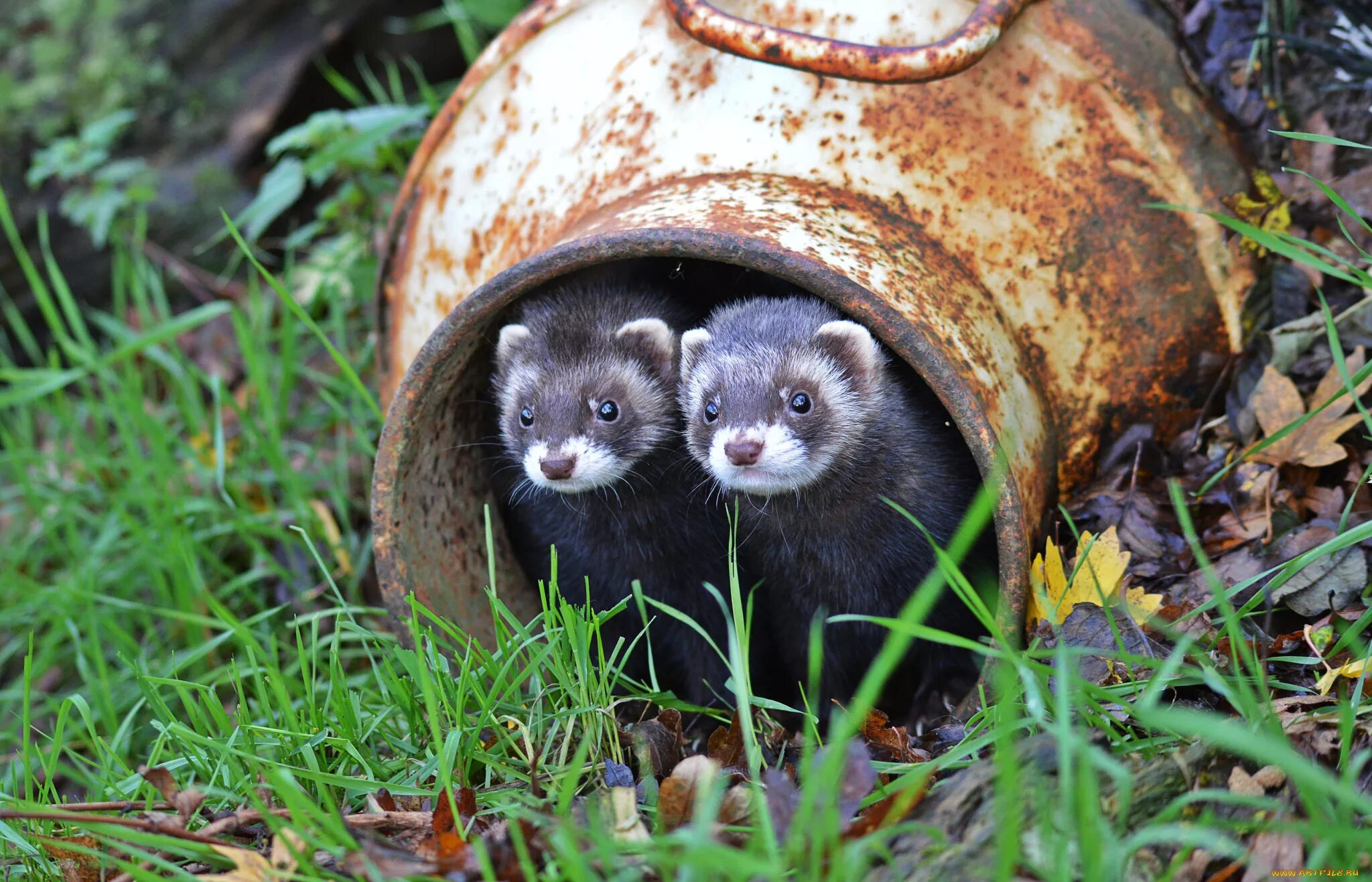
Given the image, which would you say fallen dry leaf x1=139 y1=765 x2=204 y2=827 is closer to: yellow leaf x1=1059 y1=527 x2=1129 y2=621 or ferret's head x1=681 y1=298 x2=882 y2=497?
ferret's head x1=681 y1=298 x2=882 y2=497

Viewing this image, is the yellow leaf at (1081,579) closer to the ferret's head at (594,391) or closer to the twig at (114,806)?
the ferret's head at (594,391)

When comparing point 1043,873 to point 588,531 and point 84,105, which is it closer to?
point 588,531

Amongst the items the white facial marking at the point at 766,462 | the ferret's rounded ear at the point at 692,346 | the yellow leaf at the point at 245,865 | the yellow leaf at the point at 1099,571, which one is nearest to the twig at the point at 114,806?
the yellow leaf at the point at 245,865

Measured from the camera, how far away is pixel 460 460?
422cm

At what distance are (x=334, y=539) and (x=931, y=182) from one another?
Result: 270 cm

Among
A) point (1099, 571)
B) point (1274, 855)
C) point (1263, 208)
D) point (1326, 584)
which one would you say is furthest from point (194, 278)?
point (1274, 855)

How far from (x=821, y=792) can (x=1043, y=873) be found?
431 mm

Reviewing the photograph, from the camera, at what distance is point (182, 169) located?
6191 millimetres

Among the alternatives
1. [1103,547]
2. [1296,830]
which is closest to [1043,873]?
[1296,830]

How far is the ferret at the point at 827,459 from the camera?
11.3 feet

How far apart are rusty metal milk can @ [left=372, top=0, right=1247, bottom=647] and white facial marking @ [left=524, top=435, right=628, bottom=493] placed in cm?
36

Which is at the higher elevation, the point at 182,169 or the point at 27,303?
the point at 182,169

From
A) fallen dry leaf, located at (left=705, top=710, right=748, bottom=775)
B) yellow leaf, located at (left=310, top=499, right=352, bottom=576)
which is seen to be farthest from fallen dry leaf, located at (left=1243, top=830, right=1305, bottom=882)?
yellow leaf, located at (left=310, top=499, right=352, bottom=576)

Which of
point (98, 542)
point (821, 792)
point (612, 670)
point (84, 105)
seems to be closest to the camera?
point (821, 792)
